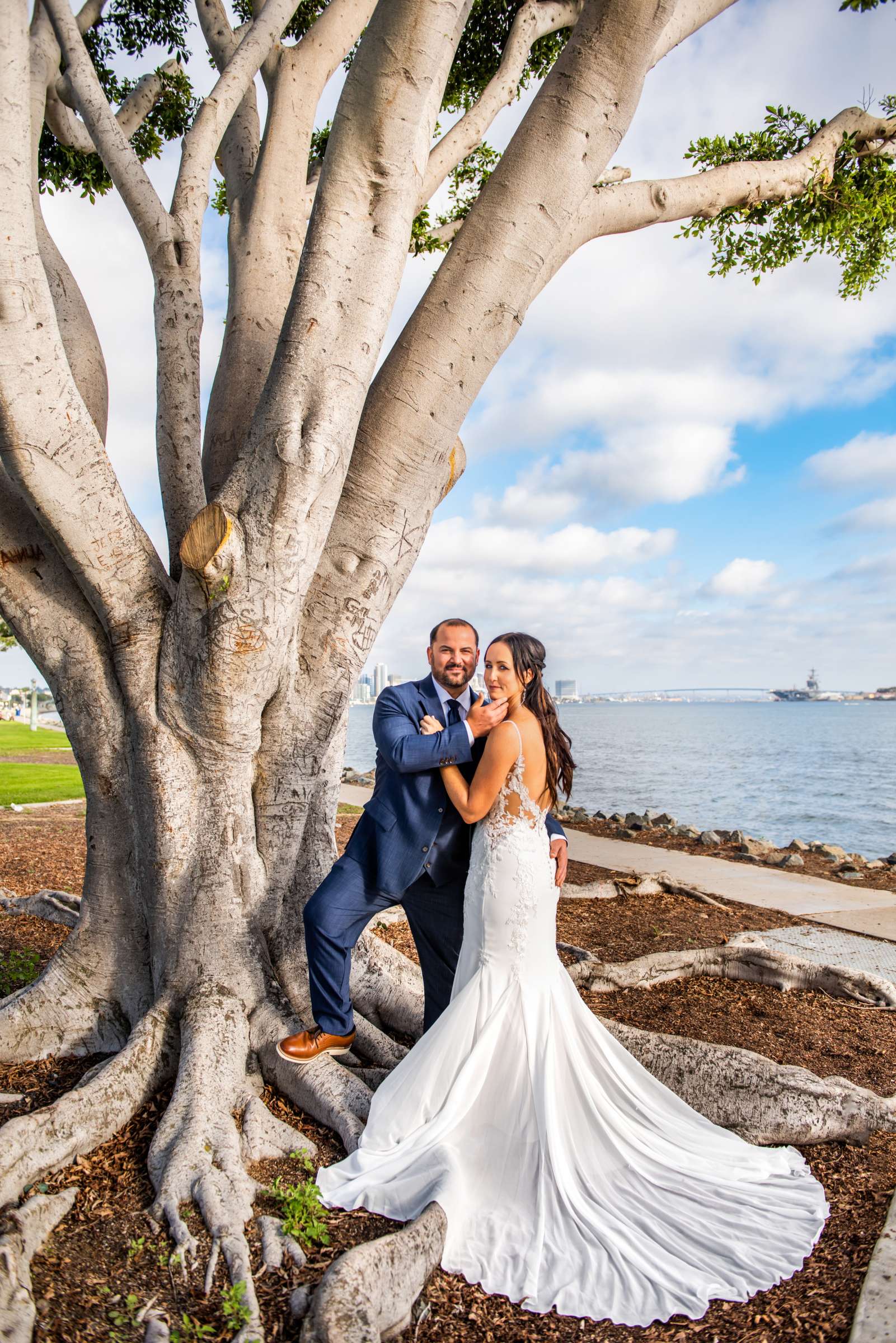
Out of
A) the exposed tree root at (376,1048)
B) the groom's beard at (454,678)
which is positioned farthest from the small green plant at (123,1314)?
the groom's beard at (454,678)

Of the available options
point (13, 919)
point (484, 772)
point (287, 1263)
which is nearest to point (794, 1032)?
point (484, 772)

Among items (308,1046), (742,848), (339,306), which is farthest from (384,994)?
(742,848)

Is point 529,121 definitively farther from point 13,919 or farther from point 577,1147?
point 13,919

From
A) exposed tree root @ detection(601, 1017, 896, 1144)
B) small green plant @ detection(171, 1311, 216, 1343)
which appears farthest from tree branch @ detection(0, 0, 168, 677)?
exposed tree root @ detection(601, 1017, 896, 1144)

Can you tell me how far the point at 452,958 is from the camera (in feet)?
14.0

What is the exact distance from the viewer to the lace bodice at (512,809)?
387 centimetres

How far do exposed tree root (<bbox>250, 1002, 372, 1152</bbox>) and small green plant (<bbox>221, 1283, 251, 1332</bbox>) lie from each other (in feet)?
2.94

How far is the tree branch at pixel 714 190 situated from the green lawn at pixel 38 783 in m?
13.0

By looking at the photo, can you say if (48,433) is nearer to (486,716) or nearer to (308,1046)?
(486,716)

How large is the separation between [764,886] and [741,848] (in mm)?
2716

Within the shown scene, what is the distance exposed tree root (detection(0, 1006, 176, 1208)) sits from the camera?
3182mm

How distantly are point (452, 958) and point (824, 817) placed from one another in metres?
24.5

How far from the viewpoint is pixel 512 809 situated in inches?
153

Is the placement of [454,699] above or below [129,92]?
below
